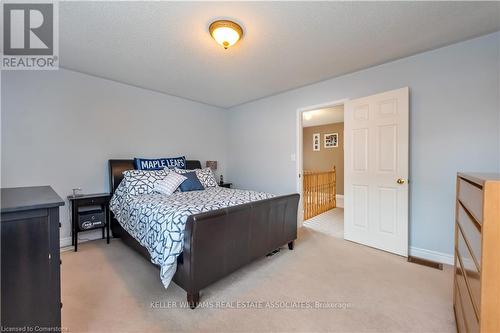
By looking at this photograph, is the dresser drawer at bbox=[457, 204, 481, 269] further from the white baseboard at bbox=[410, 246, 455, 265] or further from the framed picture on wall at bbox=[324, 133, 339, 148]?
the framed picture on wall at bbox=[324, 133, 339, 148]

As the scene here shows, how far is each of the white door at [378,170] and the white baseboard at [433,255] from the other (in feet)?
0.41

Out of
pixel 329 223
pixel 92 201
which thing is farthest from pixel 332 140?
pixel 92 201

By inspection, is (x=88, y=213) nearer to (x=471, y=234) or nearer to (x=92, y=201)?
(x=92, y=201)

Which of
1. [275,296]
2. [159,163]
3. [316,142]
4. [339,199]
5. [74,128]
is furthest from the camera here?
[316,142]

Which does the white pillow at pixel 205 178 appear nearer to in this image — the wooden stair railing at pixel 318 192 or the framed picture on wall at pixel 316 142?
the wooden stair railing at pixel 318 192

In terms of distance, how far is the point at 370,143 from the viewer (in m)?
2.82

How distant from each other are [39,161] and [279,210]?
3073 millimetres

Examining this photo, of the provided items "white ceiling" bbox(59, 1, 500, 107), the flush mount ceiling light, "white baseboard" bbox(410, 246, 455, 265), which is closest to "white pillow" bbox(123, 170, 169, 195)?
"white ceiling" bbox(59, 1, 500, 107)

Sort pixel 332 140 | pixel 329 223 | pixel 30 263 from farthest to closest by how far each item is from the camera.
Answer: pixel 332 140 < pixel 329 223 < pixel 30 263

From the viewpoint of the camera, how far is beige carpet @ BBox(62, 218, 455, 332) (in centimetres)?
152

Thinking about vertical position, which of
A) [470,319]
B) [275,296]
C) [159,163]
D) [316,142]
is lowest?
[275,296]

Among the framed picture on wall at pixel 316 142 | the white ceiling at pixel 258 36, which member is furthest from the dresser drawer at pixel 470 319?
the framed picture on wall at pixel 316 142

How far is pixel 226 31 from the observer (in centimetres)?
193

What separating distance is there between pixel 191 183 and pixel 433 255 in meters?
3.15
